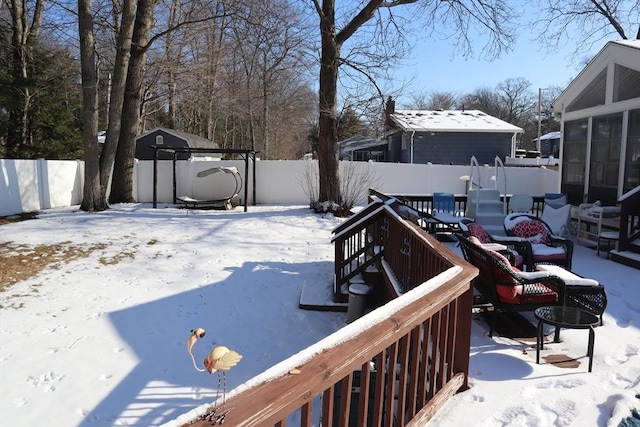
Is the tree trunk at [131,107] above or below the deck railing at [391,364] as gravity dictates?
above

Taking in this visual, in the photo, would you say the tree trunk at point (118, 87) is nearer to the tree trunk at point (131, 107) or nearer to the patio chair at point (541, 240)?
the tree trunk at point (131, 107)

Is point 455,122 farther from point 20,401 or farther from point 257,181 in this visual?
point 20,401

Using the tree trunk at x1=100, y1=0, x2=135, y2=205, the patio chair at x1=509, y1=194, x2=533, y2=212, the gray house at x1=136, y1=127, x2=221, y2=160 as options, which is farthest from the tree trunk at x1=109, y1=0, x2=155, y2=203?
the patio chair at x1=509, y1=194, x2=533, y2=212

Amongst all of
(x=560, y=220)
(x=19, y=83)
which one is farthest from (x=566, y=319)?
(x=19, y=83)

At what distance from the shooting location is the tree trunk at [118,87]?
1231 centimetres

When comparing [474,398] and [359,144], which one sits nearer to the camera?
[474,398]

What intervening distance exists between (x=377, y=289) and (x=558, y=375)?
2.95 metres

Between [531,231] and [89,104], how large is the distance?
421 inches

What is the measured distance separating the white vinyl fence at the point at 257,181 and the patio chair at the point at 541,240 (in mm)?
5614

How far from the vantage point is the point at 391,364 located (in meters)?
2.17

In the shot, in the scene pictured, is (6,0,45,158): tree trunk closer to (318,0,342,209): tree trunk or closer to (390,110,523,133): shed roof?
(318,0,342,209): tree trunk

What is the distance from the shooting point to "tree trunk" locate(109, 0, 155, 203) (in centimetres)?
1316

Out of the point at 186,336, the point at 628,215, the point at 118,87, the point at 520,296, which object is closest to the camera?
the point at 520,296

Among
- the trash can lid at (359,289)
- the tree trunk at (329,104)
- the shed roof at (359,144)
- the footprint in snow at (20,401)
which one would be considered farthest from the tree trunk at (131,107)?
the shed roof at (359,144)
